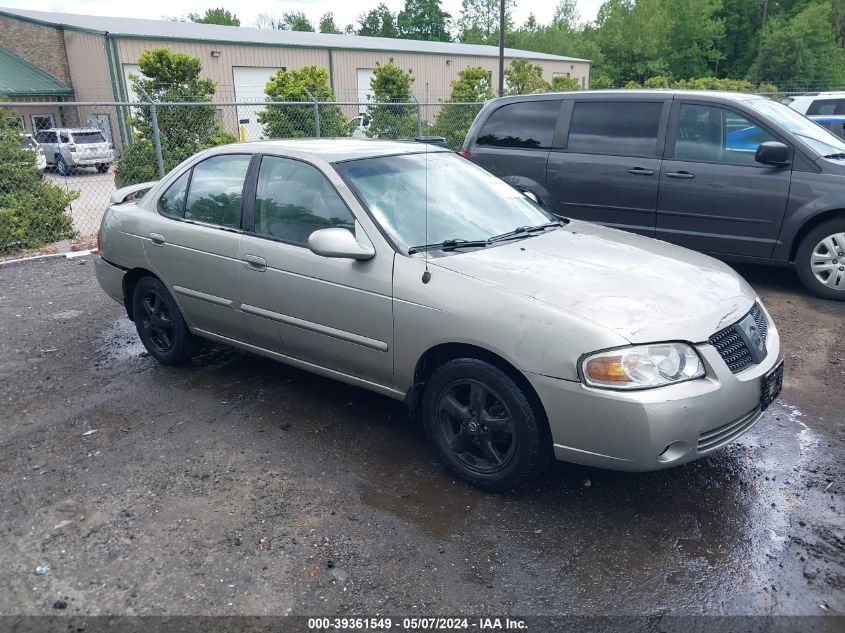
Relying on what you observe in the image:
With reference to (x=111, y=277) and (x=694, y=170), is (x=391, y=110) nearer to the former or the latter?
(x=694, y=170)

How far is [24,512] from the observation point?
3391 mm

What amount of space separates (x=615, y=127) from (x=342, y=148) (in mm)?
3950

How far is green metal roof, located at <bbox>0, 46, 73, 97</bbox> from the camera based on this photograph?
1168 inches

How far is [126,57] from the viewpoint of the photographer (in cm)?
2705

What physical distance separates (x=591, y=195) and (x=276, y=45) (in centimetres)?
2735

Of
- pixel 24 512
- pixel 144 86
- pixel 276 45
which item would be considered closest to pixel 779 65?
pixel 276 45

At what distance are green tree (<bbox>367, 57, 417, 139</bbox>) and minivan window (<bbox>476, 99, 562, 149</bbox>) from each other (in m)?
9.74

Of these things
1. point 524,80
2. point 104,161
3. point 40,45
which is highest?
point 40,45

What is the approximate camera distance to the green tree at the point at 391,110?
17.8m

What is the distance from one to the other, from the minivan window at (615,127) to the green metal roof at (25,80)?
29.2 m

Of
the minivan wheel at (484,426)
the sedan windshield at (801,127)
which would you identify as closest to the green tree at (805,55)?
the sedan windshield at (801,127)

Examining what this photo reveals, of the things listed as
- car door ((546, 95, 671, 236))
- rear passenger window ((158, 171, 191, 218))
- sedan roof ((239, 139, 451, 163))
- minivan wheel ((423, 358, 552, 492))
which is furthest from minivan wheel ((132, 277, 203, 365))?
car door ((546, 95, 671, 236))

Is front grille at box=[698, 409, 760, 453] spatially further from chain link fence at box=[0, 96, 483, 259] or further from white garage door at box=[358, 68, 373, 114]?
white garage door at box=[358, 68, 373, 114]

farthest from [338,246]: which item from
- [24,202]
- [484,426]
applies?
[24,202]
